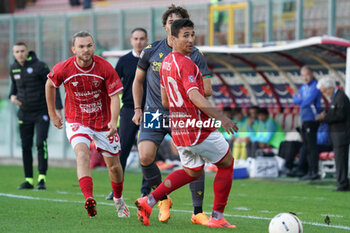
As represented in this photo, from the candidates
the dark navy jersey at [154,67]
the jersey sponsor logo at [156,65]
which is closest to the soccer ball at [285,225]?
the dark navy jersey at [154,67]

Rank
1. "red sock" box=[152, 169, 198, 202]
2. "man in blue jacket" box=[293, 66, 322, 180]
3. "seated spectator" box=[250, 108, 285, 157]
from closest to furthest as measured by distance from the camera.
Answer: "red sock" box=[152, 169, 198, 202], "man in blue jacket" box=[293, 66, 322, 180], "seated spectator" box=[250, 108, 285, 157]

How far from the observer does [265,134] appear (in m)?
16.4

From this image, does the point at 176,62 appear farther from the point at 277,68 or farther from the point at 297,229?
the point at 277,68

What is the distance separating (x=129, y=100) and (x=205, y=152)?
10.5 ft

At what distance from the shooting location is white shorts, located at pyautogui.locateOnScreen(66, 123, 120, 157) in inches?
304

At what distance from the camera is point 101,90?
788 centimetres

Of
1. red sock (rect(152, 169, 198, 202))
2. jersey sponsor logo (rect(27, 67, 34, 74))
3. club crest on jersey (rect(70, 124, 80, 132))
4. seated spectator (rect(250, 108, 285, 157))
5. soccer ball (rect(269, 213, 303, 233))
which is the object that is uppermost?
jersey sponsor logo (rect(27, 67, 34, 74))

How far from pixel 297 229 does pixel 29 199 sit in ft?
15.2

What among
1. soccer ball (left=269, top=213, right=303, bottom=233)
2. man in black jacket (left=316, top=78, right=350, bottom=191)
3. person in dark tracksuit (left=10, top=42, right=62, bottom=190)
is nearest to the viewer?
soccer ball (left=269, top=213, right=303, bottom=233)

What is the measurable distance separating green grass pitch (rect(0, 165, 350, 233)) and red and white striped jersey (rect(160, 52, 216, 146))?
829 millimetres

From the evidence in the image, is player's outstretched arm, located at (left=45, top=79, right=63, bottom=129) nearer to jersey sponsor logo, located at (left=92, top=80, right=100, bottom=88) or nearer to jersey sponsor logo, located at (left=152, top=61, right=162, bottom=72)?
jersey sponsor logo, located at (left=92, top=80, right=100, bottom=88)

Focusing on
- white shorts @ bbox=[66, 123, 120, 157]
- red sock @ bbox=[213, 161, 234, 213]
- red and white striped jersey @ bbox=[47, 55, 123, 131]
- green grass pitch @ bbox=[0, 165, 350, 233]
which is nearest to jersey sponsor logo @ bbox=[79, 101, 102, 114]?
red and white striped jersey @ bbox=[47, 55, 123, 131]

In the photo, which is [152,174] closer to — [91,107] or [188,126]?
[91,107]

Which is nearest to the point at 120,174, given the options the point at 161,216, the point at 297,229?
the point at 161,216
